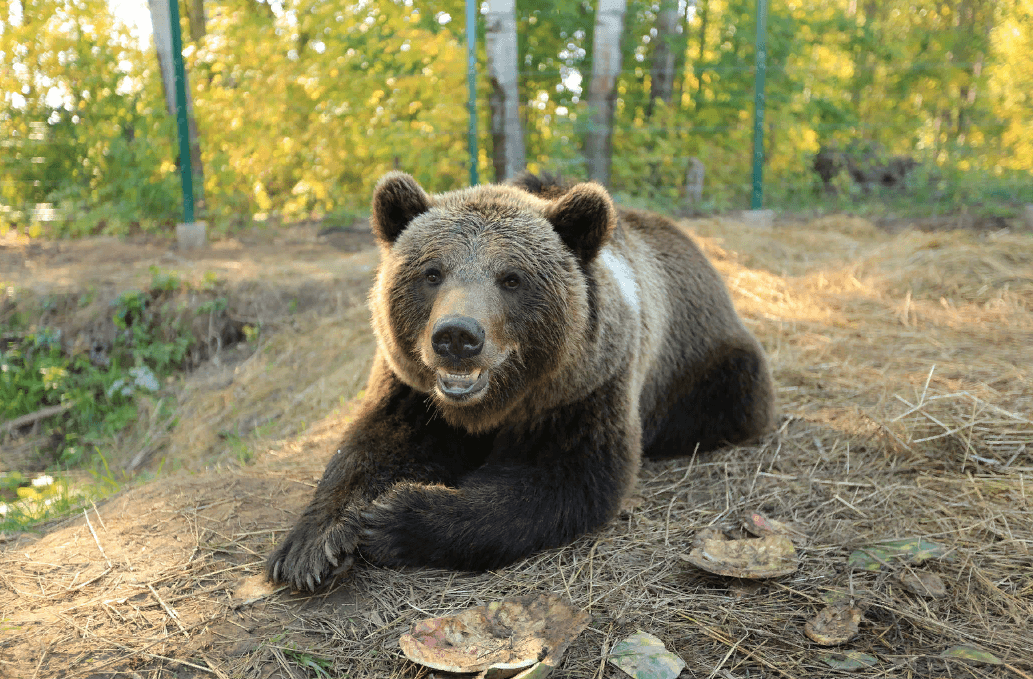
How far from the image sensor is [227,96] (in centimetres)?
1021

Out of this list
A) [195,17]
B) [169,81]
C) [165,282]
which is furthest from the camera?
[195,17]

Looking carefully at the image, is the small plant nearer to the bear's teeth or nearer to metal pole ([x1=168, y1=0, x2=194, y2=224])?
metal pole ([x1=168, y1=0, x2=194, y2=224])

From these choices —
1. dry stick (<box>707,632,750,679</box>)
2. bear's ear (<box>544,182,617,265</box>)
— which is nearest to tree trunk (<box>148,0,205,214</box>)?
bear's ear (<box>544,182,617,265</box>)

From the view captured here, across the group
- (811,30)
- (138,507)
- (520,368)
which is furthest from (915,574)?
(811,30)

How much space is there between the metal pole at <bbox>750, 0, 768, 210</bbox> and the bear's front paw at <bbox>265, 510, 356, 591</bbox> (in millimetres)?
9137

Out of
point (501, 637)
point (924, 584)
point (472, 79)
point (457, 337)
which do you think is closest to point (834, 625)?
point (924, 584)

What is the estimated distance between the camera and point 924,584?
2562 millimetres

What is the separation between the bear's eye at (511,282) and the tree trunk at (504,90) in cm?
757

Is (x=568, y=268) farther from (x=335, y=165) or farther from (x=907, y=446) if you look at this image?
(x=335, y=165)

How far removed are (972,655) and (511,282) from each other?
1.88 metres

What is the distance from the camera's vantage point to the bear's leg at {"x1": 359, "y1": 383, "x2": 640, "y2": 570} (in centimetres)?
274

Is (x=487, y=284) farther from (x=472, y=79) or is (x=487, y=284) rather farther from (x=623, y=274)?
(x=472, y=79)

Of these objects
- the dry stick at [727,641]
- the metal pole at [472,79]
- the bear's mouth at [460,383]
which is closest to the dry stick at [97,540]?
the bear's mouth at [460,383]

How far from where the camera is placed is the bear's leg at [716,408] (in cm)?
391
